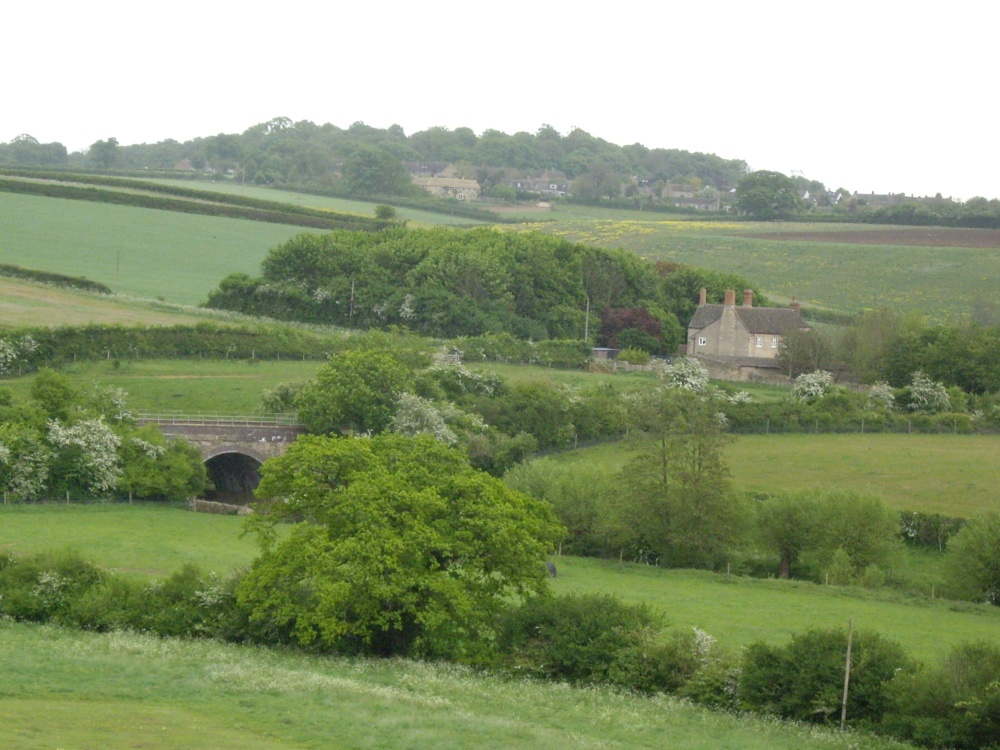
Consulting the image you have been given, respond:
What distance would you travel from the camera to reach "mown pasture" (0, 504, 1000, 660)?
39.4m

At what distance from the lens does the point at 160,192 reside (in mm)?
134750

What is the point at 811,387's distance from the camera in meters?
76.1

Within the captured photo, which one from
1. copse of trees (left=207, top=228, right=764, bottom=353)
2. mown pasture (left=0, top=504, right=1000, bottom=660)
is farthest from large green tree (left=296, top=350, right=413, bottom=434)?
copse of trees (left=207, top=228, right=764, bottom=353)

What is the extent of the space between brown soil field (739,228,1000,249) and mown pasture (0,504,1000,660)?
8938 cm

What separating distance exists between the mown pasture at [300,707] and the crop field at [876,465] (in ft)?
80.5

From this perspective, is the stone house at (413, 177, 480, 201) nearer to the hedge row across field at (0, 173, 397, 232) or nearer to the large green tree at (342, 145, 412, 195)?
the large green tree at (342, 145, 412, 195)

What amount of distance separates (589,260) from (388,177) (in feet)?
220

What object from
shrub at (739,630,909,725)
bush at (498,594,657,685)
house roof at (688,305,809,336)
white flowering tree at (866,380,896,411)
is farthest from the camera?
house roof at (688,305,809,336)

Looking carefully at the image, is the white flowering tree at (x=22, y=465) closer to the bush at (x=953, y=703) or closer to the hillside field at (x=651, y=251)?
the bush at (x=953, y=703)

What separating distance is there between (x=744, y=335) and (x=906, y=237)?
4878cm

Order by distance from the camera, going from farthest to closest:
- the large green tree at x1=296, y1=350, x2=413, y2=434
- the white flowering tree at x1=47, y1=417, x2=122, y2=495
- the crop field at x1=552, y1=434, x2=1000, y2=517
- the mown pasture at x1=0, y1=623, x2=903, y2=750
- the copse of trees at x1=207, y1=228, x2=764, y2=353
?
1. the copse of trees at x1=207, y1=228, x2=764, y2=353
2. the large green tree at x1=296, y1=350, x2=413, y2=434
3. the crop field at x1=552, y1=434, x2=1000, y2=517
4. the white flowering tree at x1=47, y1=417, x2=122, y2=495
5. the mown pasture at x1=0, y1=623, x2=903, y2=750

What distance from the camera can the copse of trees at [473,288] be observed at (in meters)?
99.6

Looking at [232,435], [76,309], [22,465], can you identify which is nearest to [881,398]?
[232,435]

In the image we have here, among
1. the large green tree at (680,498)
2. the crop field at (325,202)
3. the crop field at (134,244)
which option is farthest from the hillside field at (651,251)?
the large green tree at (680,498)
